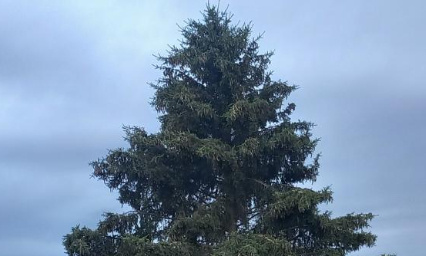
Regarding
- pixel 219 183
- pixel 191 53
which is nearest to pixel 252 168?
pixel 219 183

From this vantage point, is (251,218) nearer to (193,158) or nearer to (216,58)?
(193,158)

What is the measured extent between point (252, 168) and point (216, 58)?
137 inches

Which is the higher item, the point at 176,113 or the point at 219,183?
the point at 176,113

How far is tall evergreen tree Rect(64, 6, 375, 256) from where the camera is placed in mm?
16922

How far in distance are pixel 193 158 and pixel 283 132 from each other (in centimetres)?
266

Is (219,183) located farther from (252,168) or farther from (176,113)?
(176,113)

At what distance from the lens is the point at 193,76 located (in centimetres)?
1981

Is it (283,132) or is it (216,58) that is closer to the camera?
(283,132)

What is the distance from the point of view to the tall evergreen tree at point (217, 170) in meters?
16.9

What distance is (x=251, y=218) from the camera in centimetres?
1886

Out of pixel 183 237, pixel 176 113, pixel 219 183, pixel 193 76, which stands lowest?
pixel 183 237

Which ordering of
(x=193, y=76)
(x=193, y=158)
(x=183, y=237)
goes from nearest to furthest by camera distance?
(x=183, y=237)
(x=193, y=158)
(x=193, y=76)

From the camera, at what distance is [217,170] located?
725 inches

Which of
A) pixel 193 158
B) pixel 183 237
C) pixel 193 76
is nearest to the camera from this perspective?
pixel 183 237
